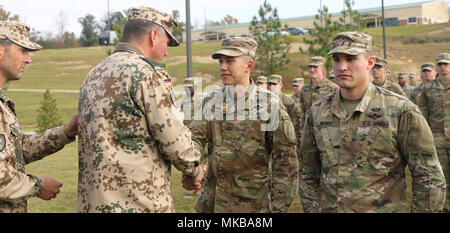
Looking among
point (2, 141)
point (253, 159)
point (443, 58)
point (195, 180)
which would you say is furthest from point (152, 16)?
point (443, 58)

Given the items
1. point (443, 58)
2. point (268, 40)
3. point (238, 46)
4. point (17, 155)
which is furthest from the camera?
point (268, 40)

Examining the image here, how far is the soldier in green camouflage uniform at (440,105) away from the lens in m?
8.08

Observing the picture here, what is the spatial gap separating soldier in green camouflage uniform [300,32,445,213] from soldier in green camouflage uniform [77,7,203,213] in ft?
3.77

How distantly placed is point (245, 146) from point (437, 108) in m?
5.51

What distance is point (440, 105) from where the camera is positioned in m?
8.41

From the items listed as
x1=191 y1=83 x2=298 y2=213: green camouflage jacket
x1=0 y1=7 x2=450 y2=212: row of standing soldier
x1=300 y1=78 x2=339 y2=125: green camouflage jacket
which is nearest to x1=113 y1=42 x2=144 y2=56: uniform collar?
x1=0 y1=7 x2=450 y2=212: row of standing soldier

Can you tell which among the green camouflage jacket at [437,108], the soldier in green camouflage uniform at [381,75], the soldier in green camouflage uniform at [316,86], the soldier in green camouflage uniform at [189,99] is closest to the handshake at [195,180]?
the soldier in green camouflage uniform at [189,99]

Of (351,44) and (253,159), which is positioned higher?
(351,44)

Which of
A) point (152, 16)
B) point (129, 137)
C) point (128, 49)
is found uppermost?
point (152, 16)

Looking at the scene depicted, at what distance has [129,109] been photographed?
3.01 m

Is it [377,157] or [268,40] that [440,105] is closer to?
[377,157]

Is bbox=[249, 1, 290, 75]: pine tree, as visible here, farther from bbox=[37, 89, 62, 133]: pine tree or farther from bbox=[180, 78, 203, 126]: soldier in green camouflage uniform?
bbox=[180, 78, 203, 126]: soldier in green camouflage uniform
